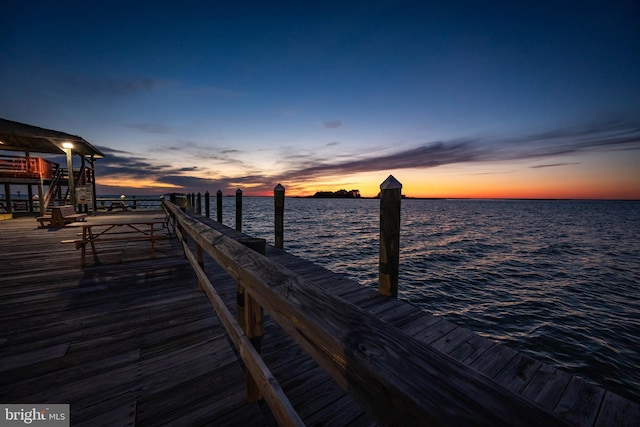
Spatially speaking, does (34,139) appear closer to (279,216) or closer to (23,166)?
(23,166)

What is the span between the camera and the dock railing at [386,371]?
1.80ft

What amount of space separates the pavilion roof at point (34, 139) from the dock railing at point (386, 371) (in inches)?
633

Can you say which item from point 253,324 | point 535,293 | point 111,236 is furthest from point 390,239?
point 111,236

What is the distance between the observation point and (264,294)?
4.52ft

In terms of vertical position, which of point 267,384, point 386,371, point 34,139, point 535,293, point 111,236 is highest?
point 34,139

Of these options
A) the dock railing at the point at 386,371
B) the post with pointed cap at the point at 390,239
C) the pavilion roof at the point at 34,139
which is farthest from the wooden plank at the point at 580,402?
the pavilion roof at the point at 34,139

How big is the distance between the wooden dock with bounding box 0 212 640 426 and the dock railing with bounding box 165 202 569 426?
0.24 metres

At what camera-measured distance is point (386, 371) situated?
0.68m

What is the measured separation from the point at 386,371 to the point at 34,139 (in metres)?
19.8

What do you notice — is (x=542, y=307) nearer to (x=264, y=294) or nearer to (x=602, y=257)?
(x=264, y=294)

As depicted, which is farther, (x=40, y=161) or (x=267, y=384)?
(x=40, y=161)

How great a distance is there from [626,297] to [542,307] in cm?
406

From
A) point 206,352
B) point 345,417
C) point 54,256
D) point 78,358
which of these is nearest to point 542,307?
point 345,417

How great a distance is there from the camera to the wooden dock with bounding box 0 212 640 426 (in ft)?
6.57
